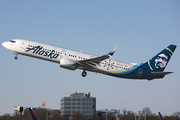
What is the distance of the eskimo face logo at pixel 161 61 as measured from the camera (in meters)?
49.6

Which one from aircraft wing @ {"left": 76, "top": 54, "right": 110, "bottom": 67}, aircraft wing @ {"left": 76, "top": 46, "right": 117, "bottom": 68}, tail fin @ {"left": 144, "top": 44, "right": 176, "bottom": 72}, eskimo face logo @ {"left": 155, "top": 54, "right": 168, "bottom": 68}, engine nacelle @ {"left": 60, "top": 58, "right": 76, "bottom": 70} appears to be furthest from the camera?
eskimo face logo @ {"left": 155, "top": 54, "right": 168, "bottom": 68}

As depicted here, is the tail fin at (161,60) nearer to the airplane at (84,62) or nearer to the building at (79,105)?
the airplane at (84,62)

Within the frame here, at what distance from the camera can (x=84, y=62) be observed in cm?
4544

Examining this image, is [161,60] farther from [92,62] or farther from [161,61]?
[92,62]

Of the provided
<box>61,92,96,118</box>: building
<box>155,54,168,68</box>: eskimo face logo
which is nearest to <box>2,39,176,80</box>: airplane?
<box>155,54,168,68</box>: eskimo face logo

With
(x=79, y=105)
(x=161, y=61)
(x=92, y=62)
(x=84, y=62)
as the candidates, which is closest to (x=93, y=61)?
(x=92, y=62)

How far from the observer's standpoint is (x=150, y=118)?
326 feet

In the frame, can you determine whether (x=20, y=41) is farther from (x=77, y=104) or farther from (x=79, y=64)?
(x=77, y=104)

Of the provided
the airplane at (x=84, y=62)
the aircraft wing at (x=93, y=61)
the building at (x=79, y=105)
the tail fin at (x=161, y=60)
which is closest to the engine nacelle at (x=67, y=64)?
the airplane at (x=84, y=62)

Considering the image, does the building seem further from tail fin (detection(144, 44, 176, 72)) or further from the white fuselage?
the white fuselage

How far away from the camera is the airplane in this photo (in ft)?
150

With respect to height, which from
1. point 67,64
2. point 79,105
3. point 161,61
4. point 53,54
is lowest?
point 79,105

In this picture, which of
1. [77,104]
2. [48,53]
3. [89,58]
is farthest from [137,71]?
[77,104]

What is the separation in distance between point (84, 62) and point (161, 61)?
49.7 feet
